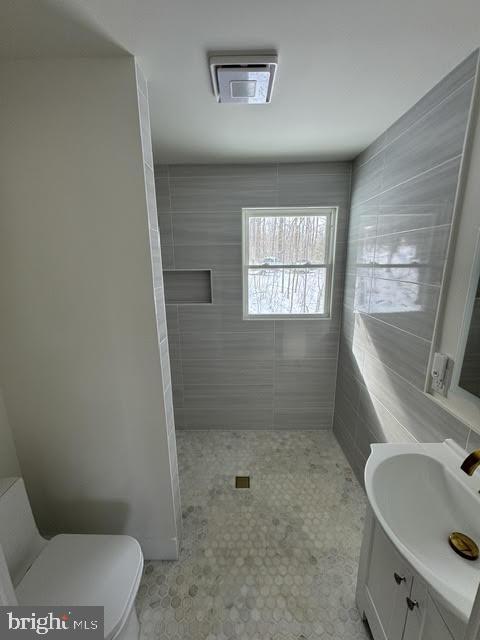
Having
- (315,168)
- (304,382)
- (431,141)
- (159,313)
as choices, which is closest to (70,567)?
(159,313)

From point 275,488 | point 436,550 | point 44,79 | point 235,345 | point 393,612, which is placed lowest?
point 275,488

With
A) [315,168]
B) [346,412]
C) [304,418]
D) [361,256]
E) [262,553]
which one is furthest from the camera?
[304,418]

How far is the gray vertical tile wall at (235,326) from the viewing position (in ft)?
7.08

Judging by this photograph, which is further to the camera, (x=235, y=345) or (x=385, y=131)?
(x=235, y=345)

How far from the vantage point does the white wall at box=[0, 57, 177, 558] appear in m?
1.04

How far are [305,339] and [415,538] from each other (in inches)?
63.0

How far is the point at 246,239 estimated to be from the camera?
91.0 inches

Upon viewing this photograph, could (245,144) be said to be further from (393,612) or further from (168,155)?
(393,612)

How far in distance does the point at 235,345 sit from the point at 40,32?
2.10 metres

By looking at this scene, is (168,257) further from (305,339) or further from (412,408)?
(412,408)

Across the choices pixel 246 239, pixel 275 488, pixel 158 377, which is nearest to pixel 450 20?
pixel 246 239

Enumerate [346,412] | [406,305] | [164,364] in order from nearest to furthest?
[164,364]
[406,305]
[346,412]

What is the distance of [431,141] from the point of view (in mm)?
1224

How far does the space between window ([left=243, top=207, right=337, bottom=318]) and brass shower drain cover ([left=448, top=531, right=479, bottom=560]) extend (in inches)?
66.2
